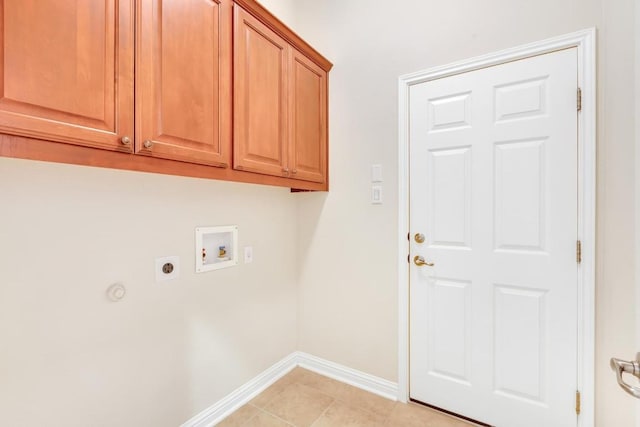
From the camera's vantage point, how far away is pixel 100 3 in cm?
98

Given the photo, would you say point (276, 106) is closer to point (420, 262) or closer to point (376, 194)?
point (376, 194)

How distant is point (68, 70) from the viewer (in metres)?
0.91

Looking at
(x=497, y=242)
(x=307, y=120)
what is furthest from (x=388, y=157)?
(x=497, y=242)

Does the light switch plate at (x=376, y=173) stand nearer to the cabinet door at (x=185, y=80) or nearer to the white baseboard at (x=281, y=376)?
the cabinet door at (x=185, y=80)

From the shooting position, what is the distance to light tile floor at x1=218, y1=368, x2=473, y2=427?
1.73m

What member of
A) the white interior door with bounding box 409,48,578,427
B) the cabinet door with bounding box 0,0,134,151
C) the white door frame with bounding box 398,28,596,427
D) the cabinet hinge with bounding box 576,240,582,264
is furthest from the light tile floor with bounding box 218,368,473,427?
the cabinet door with bounding box 0,0,134,151

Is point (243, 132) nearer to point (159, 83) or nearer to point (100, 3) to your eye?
point (159, 83)

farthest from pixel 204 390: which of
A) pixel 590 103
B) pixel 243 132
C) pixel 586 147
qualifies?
pixel 590 103

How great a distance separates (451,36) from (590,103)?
831 mm

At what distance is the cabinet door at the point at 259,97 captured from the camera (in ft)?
4.83

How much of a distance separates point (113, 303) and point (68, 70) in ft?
3.12

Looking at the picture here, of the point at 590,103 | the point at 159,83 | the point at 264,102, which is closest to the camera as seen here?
the point at 159,83

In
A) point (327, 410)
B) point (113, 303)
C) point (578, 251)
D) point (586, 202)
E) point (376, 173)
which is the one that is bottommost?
point (327, 410)

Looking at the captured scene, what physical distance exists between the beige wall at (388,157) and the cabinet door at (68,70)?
1428 millimetres
